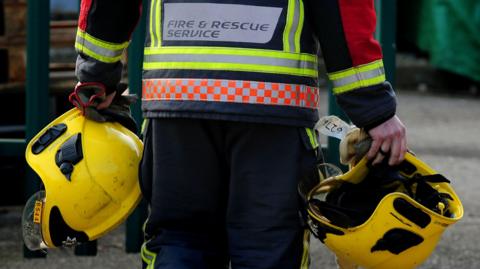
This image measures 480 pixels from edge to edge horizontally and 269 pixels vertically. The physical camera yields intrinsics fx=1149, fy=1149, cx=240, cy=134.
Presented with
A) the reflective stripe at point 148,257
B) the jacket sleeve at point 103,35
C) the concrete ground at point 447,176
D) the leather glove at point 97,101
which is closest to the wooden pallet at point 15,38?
the concrete ground at point 447,176

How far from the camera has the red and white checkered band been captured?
3.00 meters

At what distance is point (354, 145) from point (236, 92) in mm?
376

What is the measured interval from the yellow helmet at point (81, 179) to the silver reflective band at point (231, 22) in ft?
1.64

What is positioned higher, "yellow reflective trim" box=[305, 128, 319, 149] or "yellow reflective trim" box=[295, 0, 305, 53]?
"yellow reflective trim" box=[295, 0, 305, 53]

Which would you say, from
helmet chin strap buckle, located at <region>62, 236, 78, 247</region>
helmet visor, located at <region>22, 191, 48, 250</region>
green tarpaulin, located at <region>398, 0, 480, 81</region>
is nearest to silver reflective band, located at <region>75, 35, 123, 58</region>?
helmet visor, located at <region>22, 191, 48, 250</region>

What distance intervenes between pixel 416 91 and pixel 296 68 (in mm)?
8975

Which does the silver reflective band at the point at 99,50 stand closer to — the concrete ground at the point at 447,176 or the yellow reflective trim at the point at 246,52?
the yellow reflective trim at the point at 246,52

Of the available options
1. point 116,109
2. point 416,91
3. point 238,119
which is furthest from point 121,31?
point 416,91

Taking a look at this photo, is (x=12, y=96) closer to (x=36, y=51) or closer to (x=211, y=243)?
(x=36, y=51)

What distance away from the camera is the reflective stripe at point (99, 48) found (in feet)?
10.9

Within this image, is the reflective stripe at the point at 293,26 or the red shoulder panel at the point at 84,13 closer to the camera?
the reflective stripe at the point at 293,26

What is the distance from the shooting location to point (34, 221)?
133 inches

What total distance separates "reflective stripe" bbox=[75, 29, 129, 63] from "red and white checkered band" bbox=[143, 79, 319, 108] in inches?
12.7

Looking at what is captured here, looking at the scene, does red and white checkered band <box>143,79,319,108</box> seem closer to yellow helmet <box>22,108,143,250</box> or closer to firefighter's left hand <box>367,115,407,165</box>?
firefighter's left hand <box>367,115,407,165</box>
